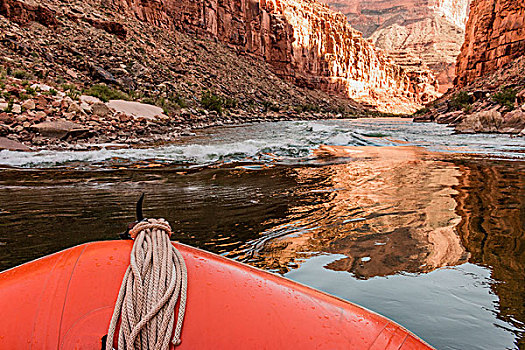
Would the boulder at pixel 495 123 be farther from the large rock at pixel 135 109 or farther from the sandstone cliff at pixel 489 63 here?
the large rock at pixel 135 109

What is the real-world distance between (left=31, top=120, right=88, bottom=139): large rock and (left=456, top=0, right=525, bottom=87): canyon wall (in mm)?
35072

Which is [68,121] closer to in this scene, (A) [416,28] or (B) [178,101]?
(B) [178,101]

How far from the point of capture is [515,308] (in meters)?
1.59

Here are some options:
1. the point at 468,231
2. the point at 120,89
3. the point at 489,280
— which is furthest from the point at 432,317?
the point at 120,89

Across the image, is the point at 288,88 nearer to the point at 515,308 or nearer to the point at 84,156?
the point at 84,156

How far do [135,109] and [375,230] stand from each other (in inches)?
455

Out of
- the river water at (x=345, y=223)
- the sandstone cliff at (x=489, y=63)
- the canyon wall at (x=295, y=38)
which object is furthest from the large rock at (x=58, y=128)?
the canyon wall at (x=295, y=38)

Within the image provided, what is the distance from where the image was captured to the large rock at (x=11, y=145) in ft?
22.6

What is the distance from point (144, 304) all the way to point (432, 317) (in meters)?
1.32

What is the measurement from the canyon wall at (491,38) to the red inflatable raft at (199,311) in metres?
37.2

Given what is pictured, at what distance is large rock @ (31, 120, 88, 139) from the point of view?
7934mm

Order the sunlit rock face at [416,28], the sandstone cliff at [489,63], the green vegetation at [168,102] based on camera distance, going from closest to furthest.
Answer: the green vegetation at [168,102], the sandstone cliff at [489,63], the sunlit rock face at [416,28]

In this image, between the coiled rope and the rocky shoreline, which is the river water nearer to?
the coiled rope

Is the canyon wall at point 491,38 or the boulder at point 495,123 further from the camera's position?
the canyon wall at point 491,38
